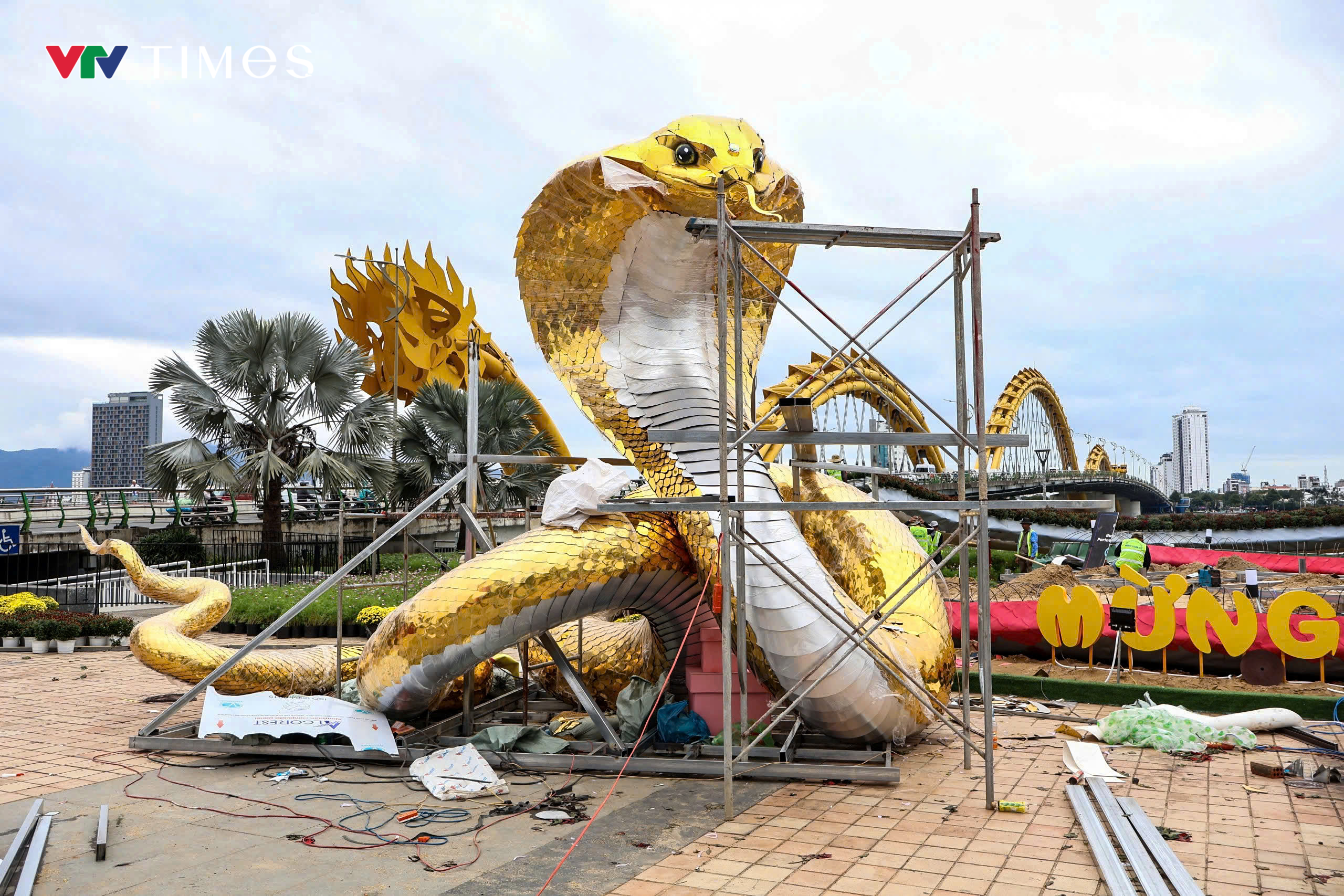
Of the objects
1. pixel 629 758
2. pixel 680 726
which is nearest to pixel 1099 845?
pixel 629 758

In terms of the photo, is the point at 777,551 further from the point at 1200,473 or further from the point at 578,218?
the point at 1200,473

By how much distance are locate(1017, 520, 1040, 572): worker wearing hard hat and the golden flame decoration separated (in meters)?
9.44

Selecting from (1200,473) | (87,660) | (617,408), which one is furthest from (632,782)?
(1200,473)

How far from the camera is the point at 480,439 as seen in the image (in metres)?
14.4

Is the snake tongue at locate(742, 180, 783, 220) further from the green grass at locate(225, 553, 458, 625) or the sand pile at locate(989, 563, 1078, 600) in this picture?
the sand pile at locate(989, 563, 1078, 600)

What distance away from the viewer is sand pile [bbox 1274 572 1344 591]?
14633mm

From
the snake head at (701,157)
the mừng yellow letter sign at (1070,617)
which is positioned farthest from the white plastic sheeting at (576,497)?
the mừng yellow letter sign at (1070,617)

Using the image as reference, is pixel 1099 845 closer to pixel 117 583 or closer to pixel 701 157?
pixel 701 157

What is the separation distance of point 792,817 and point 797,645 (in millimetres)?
910

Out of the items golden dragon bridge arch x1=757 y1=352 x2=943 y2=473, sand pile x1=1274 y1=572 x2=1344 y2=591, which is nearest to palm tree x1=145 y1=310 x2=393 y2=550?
golden dragon bridge arch x1=757 y1=352 x2=943 y2=473

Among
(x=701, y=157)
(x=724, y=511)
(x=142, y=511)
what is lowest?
(x=142, y=511)

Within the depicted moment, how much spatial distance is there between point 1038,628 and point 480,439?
314 inches

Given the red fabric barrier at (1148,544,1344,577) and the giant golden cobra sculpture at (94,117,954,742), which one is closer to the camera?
the giant golden cobra sculpture at (94,117,954,742)

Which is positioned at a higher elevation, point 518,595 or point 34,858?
point 518,595
